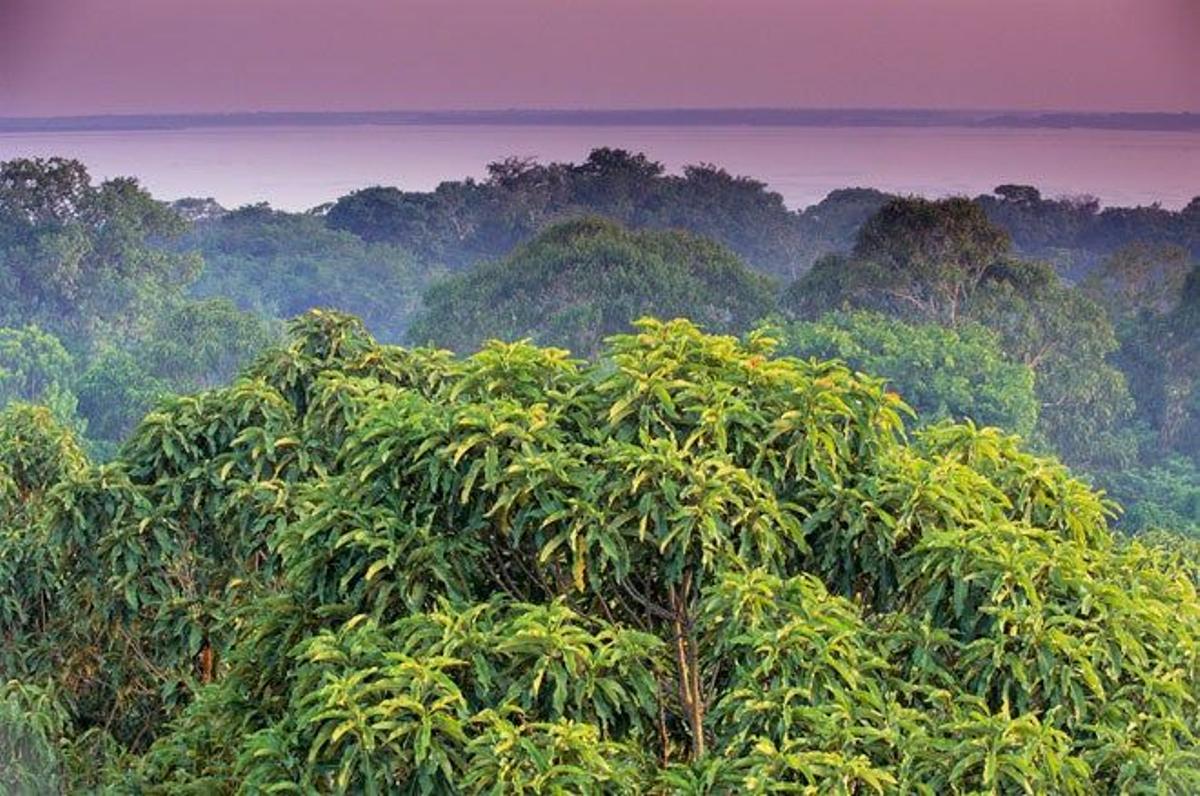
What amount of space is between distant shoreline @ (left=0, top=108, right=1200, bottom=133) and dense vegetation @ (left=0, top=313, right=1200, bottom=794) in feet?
59.0

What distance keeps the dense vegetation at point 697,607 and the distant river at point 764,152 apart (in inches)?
734

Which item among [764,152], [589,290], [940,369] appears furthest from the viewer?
[764,152]

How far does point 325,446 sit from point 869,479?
6.29 ft

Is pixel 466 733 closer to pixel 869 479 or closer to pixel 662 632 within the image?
pixel 662 632

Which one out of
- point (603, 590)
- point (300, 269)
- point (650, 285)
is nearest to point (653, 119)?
point (650, 285)

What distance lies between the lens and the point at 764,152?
75.1ft

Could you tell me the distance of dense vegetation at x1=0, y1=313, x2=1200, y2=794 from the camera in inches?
113

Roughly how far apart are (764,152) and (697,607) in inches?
793

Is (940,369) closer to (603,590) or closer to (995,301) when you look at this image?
(995,301)

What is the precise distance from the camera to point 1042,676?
9.89ft

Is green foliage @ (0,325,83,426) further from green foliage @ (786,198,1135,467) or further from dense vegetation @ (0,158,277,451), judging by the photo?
green foliage @ (786,198,1135,467)

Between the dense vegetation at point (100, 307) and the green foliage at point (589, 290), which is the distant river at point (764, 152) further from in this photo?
the green foliage at point (589, 290)

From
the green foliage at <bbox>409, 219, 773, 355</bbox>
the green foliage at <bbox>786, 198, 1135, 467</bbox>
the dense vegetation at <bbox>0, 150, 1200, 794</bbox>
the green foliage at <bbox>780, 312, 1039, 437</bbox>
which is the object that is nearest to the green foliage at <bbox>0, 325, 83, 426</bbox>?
the green foliage at <bbox>409, 219, 773, 355</bbox>

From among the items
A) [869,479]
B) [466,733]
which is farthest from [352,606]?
[869,479]
